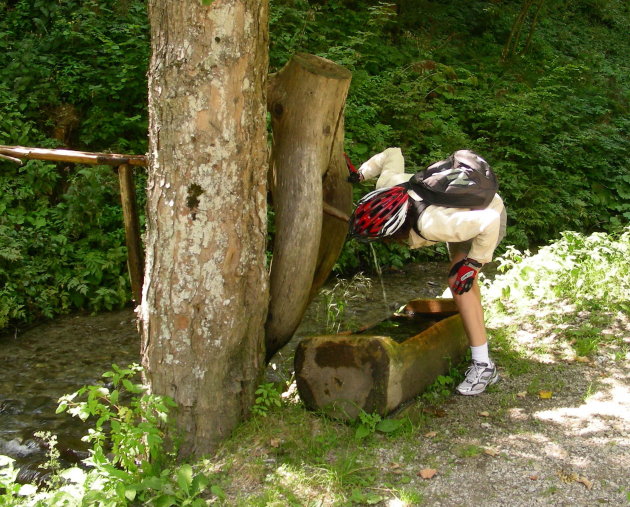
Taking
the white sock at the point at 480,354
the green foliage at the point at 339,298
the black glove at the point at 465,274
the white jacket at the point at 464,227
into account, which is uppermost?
the white jacket at the point at 464,227

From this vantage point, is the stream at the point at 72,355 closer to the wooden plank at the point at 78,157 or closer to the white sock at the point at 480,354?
the white sock at the point at 480,354

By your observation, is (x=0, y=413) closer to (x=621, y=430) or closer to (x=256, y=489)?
(x=256, y=489)

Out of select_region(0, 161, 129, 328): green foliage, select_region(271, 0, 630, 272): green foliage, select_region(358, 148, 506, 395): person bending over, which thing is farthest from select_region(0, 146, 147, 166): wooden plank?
select_region(271, 0, 630, 272): green foliage

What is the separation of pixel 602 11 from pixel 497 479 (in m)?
20.9

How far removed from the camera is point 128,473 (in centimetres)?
342

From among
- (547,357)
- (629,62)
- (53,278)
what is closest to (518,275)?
(547,357)

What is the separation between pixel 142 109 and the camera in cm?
920

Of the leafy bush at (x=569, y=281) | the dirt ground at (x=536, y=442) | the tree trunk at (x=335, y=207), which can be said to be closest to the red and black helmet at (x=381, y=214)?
the tree trunk at (x=335, y=207)

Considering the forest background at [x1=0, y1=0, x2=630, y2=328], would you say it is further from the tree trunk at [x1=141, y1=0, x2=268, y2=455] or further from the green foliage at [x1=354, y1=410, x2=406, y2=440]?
the green foliage at [x1=354, y1=410, x2=406, y2=440]

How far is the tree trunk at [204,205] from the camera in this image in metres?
3.49

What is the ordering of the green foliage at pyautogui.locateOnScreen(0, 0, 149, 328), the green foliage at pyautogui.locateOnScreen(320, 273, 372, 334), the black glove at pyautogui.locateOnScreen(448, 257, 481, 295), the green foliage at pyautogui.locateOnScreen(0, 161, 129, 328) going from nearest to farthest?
the black glove at pyautogui.locateOnScreen(448, 257, 481, 295) → the green foliage at pyautogui.locateOnScreen(320, 273, 372, 334) → the green foliage at pyautogui.locateOnScreen(0, 161, 129, 328) → the green foliage at pyautogui.locateOnScreen(0, 0, 149, 328)

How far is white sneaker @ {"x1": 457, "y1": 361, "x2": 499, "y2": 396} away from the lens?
4426mm

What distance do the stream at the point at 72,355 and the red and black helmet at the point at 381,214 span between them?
70.7 inches

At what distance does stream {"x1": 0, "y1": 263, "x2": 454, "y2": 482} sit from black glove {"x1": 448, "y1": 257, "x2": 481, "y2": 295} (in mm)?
1943
